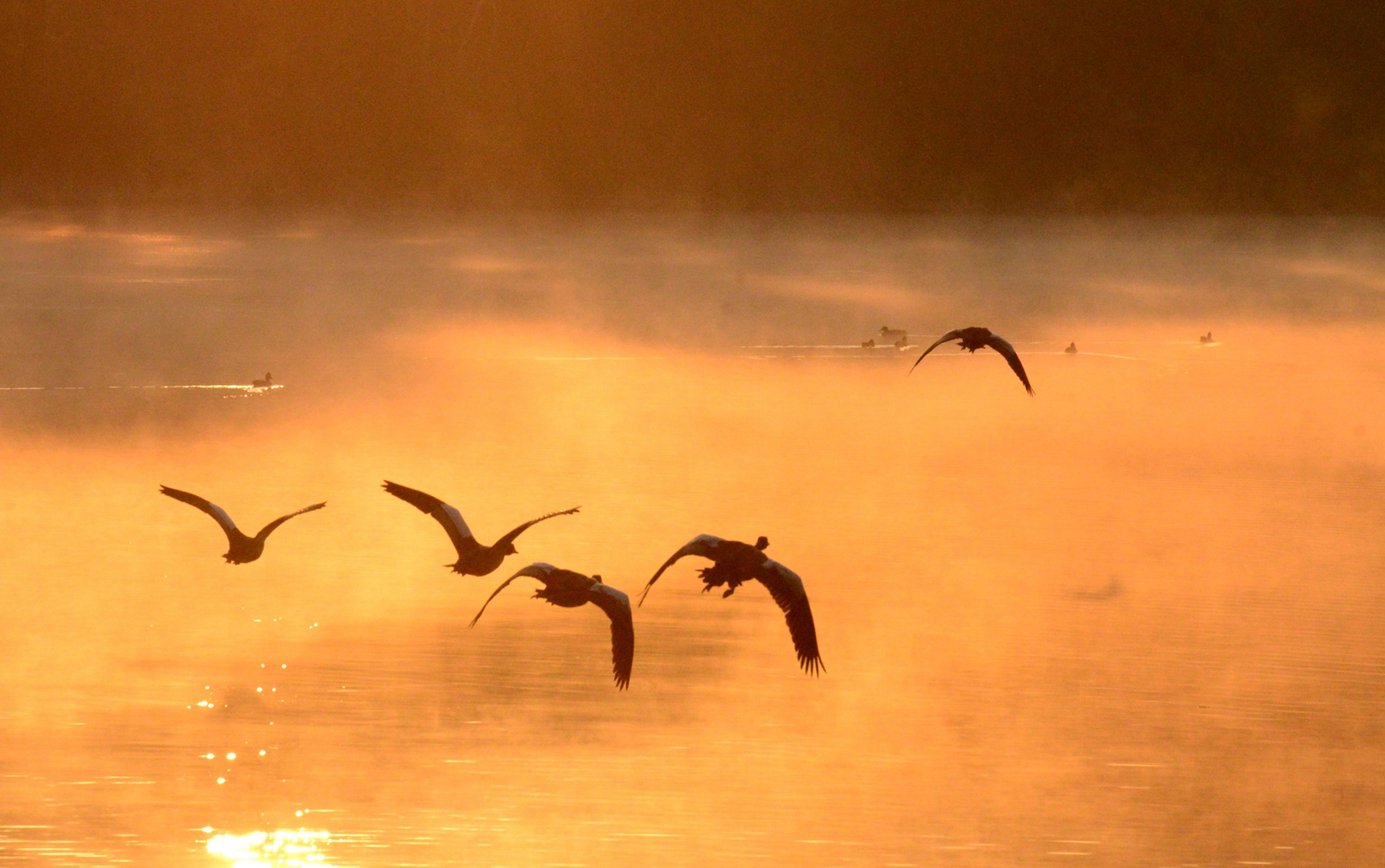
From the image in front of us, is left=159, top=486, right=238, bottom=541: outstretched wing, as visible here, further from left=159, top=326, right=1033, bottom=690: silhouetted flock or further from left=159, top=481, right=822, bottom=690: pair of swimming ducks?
left=159, top=481, right=822, bottom=690: pair of swimming ducks

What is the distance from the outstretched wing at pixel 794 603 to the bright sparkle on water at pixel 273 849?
3.67 metres

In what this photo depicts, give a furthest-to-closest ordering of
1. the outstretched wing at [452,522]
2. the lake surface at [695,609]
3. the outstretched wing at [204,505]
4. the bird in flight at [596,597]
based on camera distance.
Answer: the lake surface at [695,609] → the outstretched wing at [204,505] → the outstretched wing at [452,522] → the bird in flight at [596,597]

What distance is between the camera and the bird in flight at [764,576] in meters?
12.2

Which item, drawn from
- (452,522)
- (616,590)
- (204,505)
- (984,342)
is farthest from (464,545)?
(984,342)

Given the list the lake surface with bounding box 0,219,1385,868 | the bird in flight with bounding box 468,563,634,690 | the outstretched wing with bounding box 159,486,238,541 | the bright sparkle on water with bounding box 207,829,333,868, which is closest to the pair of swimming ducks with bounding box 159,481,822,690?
the bird in flight with bounding box 468,563,634,690

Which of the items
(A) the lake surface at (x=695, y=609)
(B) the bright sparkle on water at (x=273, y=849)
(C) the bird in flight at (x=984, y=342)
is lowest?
(B) the bright sparkle on water at (x=273, y=849)

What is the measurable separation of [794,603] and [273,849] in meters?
4.20

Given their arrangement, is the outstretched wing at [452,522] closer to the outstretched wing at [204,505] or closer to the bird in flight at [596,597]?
the bird in flight at [596,597]

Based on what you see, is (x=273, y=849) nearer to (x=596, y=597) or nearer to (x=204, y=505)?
(x=204, y=505)

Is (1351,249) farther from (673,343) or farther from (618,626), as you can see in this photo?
(618,626)

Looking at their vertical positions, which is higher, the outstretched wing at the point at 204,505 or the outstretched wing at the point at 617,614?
the outstretched wing at the point at 204,505

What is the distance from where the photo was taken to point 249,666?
1700 cm

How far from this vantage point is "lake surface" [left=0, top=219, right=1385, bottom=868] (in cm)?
1399

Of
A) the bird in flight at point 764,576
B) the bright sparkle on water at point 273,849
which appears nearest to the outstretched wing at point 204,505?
the bright sparkle on water at point 273,849
